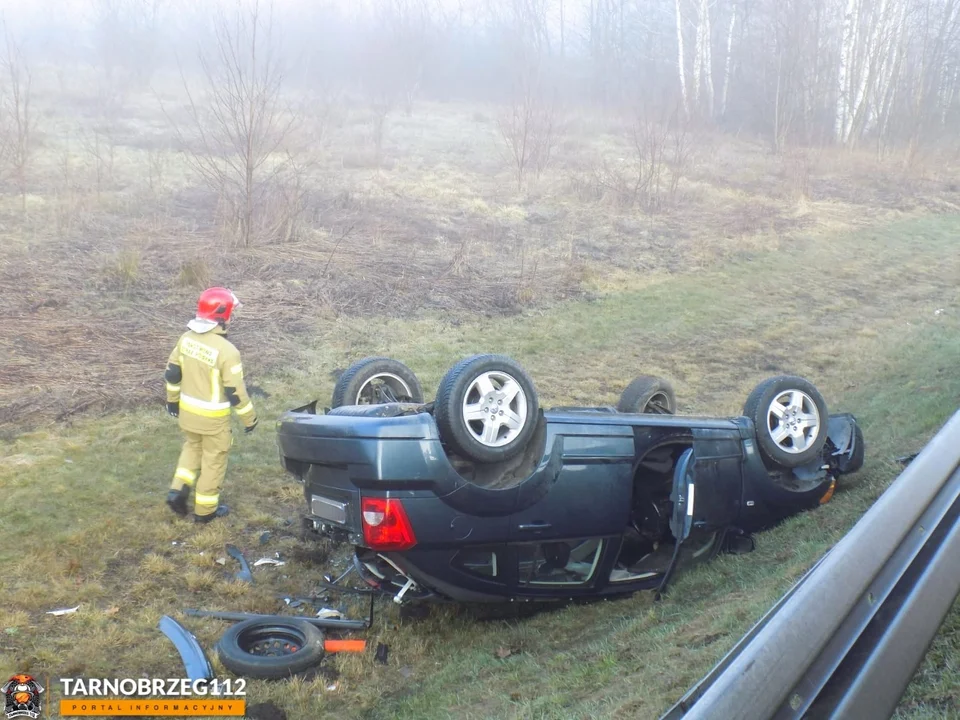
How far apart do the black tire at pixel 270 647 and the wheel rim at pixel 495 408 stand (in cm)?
142

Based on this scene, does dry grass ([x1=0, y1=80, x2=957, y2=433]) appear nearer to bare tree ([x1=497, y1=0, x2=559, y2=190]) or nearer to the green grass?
bare tree ([x1=497, y1=0, x2=559, y2=190])

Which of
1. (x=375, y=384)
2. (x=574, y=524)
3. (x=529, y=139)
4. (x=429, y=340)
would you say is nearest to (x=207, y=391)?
(x=375, y=384)

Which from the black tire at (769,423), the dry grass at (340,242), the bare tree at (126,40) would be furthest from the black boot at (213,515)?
the bare tree at (126,40)

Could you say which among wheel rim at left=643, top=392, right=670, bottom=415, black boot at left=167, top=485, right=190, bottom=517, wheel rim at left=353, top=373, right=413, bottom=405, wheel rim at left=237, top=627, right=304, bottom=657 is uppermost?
wheel rim at left=353, top=373, right=413, bottom=405

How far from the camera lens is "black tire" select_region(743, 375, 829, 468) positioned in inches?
224

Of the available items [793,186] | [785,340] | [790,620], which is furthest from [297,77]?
[790,620]

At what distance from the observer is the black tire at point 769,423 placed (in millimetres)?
5680

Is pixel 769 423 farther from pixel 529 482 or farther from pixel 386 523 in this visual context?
pixel 386 523

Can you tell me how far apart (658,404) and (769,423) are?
914 mm

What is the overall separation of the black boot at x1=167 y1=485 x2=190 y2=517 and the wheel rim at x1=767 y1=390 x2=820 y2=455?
13.9ft

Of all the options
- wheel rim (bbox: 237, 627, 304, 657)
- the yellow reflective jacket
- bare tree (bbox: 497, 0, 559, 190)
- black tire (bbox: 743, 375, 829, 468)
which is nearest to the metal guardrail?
wheel rim (bbox: 237, 627, 304, 657)

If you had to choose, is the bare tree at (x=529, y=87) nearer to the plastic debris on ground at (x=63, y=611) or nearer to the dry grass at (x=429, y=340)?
the dry grass at (x=429, y=340)

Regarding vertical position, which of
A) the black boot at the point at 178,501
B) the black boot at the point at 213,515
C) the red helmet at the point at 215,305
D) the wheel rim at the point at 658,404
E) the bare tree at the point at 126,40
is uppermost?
the bare tree at the point at 126,40

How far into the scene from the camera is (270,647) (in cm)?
486
